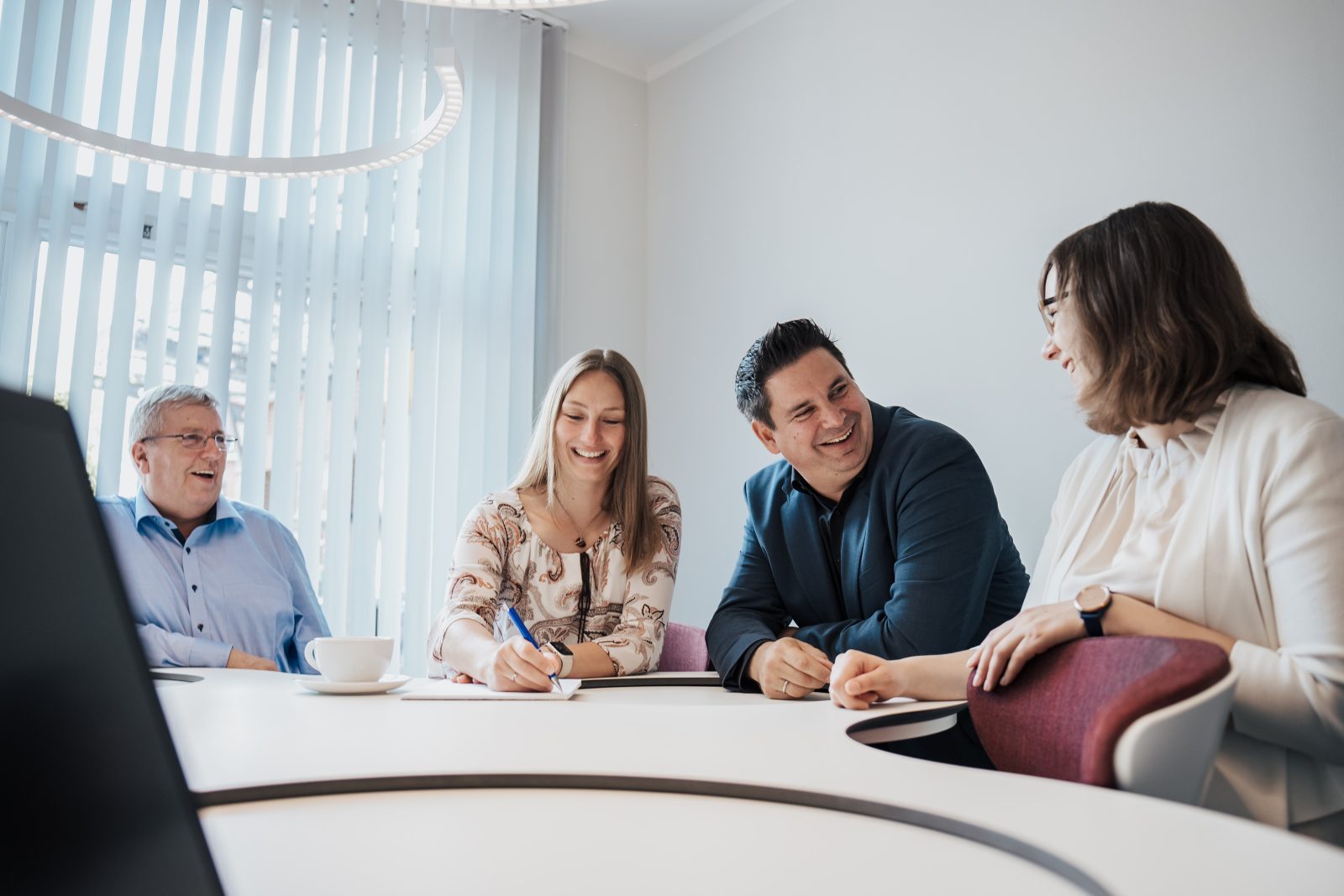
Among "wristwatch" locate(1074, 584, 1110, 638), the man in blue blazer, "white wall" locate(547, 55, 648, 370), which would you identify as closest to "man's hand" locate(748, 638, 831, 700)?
the man in blue blazer

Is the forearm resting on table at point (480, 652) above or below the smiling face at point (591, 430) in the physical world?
below

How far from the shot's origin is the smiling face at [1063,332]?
58.4 inches

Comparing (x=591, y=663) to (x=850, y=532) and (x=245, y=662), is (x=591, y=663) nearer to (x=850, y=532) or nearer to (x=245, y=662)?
(x=850, y=532)

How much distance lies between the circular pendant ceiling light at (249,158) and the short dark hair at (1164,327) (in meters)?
1.33

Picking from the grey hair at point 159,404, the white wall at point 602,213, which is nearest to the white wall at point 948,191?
the white wall at point 602,213

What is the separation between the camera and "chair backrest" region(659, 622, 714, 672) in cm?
223

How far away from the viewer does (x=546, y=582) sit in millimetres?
2137

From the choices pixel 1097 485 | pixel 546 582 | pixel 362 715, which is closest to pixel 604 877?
pixel 362 715

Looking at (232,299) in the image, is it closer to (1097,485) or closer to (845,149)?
(845,149)

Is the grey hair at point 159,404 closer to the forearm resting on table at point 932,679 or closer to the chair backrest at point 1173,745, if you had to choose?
the forearm resting on table at point 932,679

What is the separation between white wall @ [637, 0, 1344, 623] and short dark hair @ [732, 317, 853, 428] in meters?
0.95

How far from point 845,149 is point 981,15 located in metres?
0.66

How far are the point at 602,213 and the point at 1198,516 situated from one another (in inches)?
136

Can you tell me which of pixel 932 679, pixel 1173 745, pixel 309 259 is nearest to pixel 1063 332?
pixel 932 679
